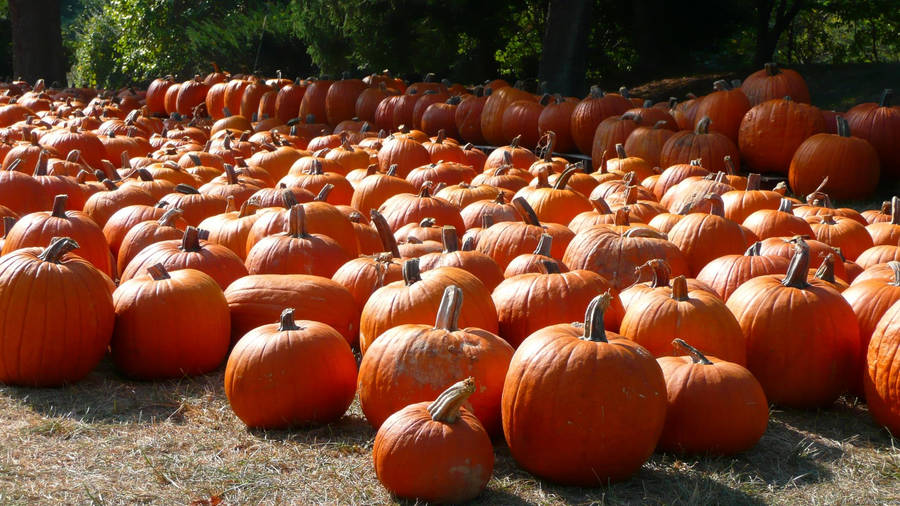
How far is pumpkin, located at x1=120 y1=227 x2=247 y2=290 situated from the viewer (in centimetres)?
466

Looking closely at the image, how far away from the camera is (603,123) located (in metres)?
8.52

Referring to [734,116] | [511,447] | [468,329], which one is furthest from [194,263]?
[734,116]

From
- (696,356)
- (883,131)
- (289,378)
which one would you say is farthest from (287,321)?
(883,131)

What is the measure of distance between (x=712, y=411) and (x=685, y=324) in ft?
1.70

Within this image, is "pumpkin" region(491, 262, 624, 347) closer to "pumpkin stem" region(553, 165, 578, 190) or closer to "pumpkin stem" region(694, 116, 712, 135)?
"pumpkin stem" region(553, 165, 578, 190)

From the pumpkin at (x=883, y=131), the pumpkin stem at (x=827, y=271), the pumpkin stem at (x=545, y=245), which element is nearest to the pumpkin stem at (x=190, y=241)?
the pumpkin stem at (x=545, y=245)

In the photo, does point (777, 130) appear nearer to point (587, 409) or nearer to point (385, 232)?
point (385, 232)

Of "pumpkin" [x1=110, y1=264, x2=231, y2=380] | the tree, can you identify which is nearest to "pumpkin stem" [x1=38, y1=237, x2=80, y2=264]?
"pumpkin" [x1=110, y1=264, x2=231, y2=380]

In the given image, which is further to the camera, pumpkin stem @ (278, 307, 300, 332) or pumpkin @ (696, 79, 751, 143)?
pumpkin @ (696, 79, 751, 143)

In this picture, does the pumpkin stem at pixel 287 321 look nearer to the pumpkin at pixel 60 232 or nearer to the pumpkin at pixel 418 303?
the pumpkin at pixel 418 303

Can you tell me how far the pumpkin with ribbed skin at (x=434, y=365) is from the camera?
3350 millimetres

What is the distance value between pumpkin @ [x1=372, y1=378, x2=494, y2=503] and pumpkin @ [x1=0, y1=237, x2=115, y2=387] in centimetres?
166

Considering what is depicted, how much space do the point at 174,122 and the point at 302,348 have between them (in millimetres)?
7888

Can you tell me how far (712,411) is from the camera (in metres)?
3.31
